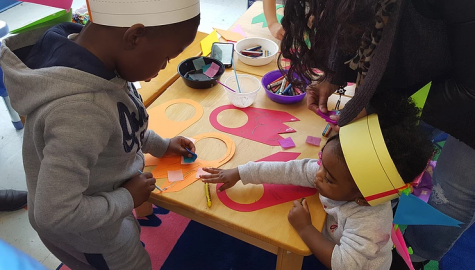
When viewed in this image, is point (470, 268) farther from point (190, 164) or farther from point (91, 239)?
point (91, 239)

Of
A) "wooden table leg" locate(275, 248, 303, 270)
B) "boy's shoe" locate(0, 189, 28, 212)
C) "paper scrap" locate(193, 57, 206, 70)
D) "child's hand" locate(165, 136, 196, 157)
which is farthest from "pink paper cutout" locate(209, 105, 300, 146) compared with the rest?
"boy's shoe" locate(0, 189, 28, 212)

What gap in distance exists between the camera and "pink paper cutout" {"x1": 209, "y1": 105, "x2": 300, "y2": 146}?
115 centimetres

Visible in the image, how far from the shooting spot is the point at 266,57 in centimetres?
148

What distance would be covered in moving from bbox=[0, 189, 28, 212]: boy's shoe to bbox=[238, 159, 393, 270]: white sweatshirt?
47.5 inches

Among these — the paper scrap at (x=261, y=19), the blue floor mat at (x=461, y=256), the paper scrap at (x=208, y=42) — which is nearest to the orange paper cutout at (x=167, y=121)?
the paper scrap at (x=208, y=42)

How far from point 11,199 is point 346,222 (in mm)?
1490

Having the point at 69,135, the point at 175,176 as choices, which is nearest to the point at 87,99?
the point at 69,135

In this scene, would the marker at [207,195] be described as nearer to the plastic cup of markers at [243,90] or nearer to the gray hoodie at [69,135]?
the gray hoodie at [69,135]

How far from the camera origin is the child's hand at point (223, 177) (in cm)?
97

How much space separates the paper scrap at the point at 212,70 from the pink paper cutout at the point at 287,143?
1.41 feet

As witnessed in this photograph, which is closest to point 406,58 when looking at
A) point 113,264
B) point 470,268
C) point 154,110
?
point 154,110

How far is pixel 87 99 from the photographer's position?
684 mm

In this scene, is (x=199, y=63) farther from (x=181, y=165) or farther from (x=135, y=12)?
(x=135, y=12)

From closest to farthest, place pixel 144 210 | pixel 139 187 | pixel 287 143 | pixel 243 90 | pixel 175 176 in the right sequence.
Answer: pixel 139 187 < pixel 175 176 < pixel 287 143 < pixel 243 90 < pixel 144 210
